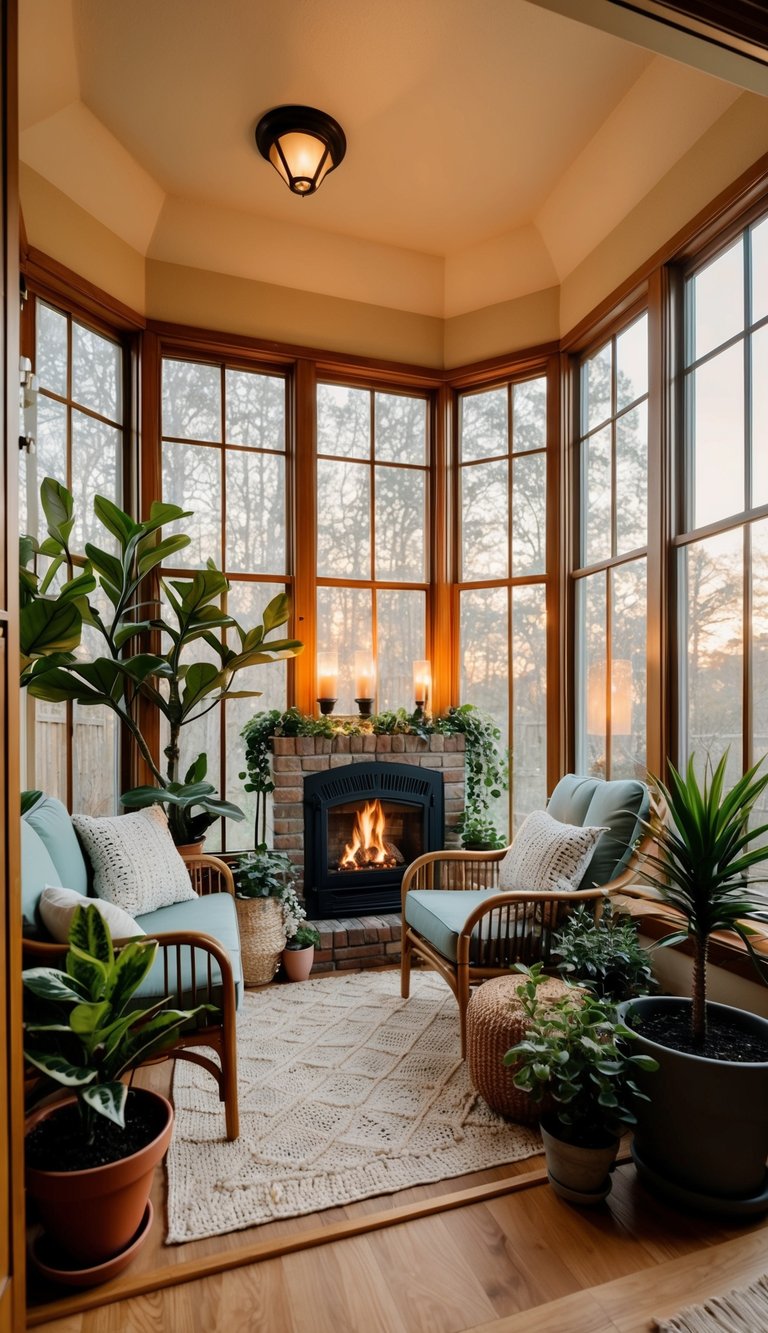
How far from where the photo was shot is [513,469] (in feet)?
13.6

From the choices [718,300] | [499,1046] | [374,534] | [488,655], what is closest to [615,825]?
[499,1046]

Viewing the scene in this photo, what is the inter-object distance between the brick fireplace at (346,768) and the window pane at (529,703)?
1.07 ft

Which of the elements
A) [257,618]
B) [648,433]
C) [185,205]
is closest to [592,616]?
[648,433]

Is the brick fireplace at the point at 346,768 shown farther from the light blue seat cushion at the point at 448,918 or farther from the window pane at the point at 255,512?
the window pane at the point at 255,512

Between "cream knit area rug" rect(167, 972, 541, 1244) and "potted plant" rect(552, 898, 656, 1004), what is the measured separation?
0.49 metres

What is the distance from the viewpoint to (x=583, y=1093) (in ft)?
5.90

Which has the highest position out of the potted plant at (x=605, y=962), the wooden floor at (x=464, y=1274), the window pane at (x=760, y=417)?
the window pane at (x=760, y=417)

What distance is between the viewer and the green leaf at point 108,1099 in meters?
1.43

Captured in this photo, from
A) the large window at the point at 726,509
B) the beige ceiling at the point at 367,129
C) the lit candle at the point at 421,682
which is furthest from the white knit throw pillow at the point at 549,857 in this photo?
the beige ceiling at the point at 367,129

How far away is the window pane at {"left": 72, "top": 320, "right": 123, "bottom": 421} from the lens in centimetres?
345

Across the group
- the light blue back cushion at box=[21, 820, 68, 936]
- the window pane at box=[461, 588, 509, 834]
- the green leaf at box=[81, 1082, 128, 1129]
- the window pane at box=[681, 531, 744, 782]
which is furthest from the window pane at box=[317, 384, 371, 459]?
the green leaf at box=[81, 1082, 128, 1129]

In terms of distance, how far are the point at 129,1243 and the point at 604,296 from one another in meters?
4.01

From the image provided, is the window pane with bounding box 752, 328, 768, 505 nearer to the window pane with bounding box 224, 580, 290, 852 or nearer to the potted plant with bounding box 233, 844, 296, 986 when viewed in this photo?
the window pane with bounding box 224, 580, 290, 852

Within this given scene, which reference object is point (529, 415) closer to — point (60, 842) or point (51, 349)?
point (51, 349)
